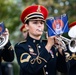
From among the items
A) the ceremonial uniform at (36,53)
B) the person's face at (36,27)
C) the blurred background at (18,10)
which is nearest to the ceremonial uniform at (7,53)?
→ the ceremonial uniform at (36,53)

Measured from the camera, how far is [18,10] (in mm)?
18406

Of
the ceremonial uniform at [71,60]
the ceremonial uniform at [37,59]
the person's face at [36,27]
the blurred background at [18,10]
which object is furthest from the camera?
the blurred background at [18,10]

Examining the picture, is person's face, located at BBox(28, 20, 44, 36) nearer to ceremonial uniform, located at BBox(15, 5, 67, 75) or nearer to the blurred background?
ceremonial uniform, located at BBox(15, 5, 67, 75)

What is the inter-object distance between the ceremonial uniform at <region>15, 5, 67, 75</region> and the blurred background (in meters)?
10.4

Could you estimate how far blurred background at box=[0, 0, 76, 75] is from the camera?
17.4 metres

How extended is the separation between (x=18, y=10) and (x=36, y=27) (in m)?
12.3

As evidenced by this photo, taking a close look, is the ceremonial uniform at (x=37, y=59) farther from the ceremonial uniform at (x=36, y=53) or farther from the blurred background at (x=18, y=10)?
the blurred background at (x=18, y=10)

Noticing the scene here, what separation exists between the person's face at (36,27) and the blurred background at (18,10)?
10.6 m

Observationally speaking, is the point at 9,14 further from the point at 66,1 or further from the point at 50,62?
the point at 50,62

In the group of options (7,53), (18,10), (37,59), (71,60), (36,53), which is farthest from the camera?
(18,10)

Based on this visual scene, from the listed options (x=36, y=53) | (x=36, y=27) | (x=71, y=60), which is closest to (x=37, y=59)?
(x=36, y=53)

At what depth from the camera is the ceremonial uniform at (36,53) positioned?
5.94 metres

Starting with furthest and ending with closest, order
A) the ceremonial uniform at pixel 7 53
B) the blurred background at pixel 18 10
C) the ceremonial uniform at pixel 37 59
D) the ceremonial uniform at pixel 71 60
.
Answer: the blurred background at pixel 18 10
the ceremonial uniform at pixel 7 53
the ceremonial uniform at pixel 71 60
the ceremonial uniform at pixel 37 59

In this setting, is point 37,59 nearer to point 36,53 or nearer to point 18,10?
point 36,53
